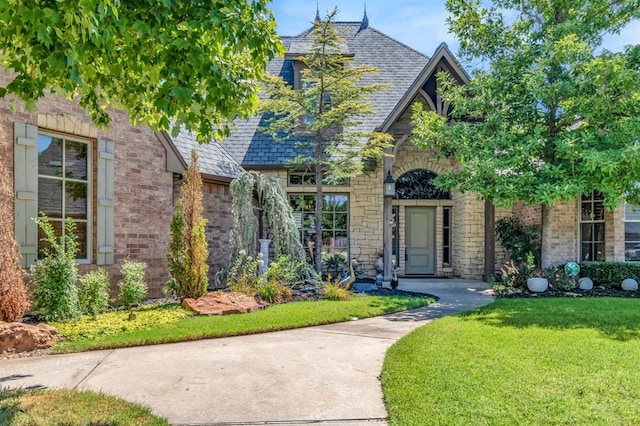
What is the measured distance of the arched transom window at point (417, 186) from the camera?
13.6m

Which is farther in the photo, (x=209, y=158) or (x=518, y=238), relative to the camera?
(x=518, y=238)

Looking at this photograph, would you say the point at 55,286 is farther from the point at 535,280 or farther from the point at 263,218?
the point at 535,280

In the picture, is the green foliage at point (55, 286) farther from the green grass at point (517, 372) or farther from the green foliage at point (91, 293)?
the green grass at point (517, 372)

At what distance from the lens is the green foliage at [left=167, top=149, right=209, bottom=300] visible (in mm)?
7918

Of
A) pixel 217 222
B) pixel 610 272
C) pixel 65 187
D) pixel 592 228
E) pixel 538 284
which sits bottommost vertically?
pixel 538 284

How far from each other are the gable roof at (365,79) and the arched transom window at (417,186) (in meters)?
1.86

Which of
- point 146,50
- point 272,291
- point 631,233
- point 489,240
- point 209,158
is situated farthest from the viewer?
point 489,240

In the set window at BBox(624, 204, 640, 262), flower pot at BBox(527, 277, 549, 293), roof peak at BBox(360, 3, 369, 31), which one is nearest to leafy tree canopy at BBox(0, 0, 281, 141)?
flower pot at BBox(527, 277, 549, 293)

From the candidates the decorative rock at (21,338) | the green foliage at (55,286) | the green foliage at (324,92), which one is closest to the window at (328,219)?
the green foliage at (324,92)

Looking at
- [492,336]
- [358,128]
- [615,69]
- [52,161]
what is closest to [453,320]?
[492,336]

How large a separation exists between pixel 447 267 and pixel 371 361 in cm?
956

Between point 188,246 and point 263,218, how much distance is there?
2.85 metres

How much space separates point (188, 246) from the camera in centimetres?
796

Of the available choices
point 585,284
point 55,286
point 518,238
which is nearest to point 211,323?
point 55,286
